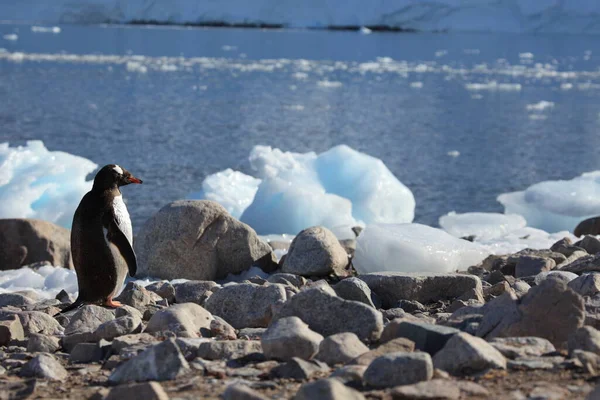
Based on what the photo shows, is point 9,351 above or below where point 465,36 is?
below

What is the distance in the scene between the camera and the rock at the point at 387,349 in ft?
9.78

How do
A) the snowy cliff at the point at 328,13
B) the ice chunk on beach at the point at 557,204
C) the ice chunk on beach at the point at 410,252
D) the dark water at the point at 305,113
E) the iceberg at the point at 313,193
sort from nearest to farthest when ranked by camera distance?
1. the ice chunk on beach at the point at 410,252
2. the iceberg at the point at 313,193
3. the ice chunk on beach at the point at 557,204
4. the dark water at the point at 305,113
5. the snowy cliff at the point at 328,13

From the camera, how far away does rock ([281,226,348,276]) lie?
6195 mm

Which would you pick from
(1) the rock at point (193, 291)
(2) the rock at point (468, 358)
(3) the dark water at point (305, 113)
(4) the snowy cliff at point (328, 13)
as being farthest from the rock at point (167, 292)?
(4) the snowy cliff at point (328, 13)

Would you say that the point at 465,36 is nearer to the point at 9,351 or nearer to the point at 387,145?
the point at 387,145

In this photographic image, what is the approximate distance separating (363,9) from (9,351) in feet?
160

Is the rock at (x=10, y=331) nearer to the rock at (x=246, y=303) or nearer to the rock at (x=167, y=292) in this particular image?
the rock at (x=246, y=303)

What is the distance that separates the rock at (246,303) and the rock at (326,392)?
4.98 feet

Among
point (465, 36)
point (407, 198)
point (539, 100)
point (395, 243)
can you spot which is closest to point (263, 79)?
point (539, 100)

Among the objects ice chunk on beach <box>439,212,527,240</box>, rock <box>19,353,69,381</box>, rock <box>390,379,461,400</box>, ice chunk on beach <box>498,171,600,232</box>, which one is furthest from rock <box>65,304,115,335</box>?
ice chunk on beach <box>498,171,600,232</box>

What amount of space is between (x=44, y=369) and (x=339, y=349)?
972mm

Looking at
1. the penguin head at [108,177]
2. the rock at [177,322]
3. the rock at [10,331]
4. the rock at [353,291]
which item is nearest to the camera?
the rock at [177,322]

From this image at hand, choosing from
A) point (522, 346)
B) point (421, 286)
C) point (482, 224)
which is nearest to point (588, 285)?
point (421, 286)

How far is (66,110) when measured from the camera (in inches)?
787
